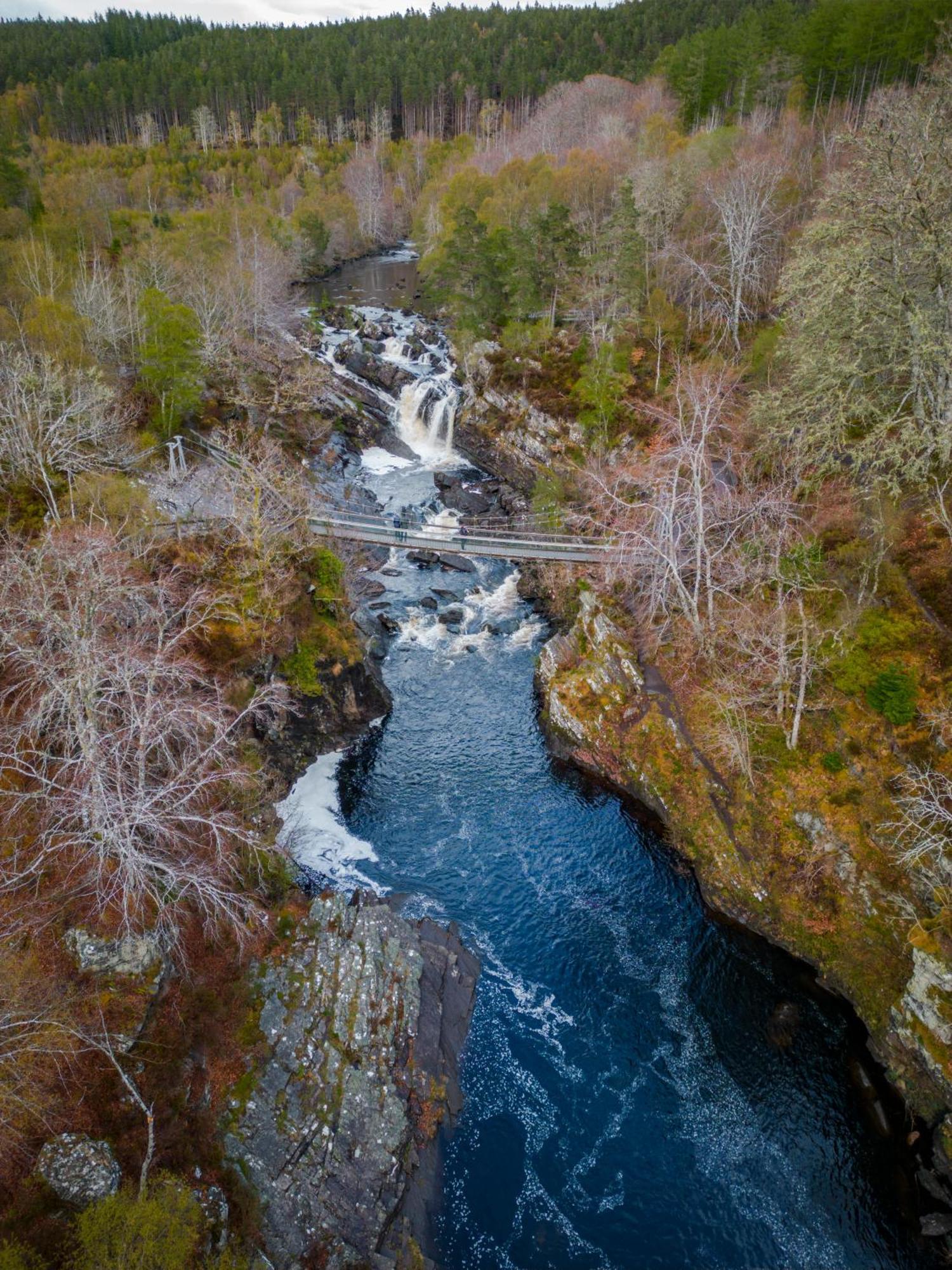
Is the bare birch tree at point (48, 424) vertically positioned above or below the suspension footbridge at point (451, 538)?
above

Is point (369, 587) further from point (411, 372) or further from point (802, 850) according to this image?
point (411, 372)

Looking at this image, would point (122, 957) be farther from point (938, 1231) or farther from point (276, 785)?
point (938, 1231)

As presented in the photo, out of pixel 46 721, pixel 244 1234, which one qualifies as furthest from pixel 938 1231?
pixel 46 721

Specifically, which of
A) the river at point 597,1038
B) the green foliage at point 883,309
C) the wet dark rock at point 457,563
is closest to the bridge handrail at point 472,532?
the wet dark rock at point 457,563

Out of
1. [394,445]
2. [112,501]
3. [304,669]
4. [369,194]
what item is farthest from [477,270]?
[369,194]

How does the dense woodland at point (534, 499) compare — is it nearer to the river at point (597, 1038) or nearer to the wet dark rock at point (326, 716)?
the wet dark rock at point (326, 716)

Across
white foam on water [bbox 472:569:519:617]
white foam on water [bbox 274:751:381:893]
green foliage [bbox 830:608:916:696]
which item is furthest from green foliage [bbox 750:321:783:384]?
white foam on water [bbox 274:751:381:893]
